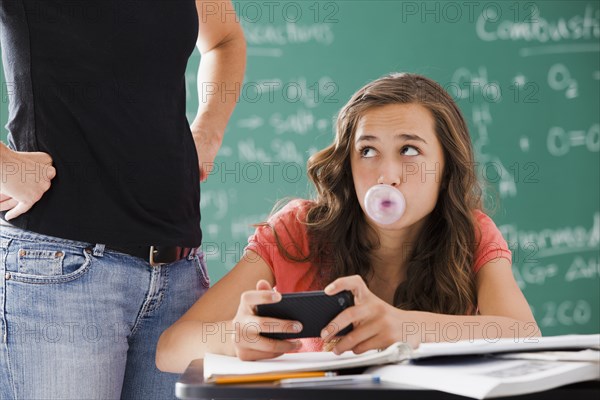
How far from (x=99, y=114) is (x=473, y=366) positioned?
629mm

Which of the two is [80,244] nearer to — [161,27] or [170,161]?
[170,161]

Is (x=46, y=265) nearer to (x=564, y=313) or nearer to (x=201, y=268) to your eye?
(x=201, y=268)

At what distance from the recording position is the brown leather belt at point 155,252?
108 cm

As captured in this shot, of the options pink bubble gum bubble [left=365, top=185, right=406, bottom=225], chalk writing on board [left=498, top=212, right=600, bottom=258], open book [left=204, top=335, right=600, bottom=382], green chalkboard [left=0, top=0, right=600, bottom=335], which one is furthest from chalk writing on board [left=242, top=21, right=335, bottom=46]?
open book [left=204, top=335, right=600, bottom=382]

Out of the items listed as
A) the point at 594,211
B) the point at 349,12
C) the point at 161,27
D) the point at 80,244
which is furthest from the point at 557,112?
the point at 80,244

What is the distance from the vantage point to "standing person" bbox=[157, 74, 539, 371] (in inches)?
54.7

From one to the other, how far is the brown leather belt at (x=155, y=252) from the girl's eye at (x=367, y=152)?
0.43 m

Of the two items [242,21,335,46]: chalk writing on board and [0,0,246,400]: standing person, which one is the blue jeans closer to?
[0,0,246,400]: standing person

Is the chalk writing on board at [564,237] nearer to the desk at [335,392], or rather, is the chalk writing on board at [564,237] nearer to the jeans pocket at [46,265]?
the jeans pocket at [46,265]

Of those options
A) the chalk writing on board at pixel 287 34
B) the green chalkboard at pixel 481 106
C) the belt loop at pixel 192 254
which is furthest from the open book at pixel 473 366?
the chalk writing on board at pixel 287 34

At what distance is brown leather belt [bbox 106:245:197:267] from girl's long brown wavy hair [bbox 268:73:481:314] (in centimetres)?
36

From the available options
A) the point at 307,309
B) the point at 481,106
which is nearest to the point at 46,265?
the point at 307,309

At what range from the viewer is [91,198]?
106 cm

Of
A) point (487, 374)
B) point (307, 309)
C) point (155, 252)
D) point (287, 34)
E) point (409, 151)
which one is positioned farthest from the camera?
point (287, 34)
